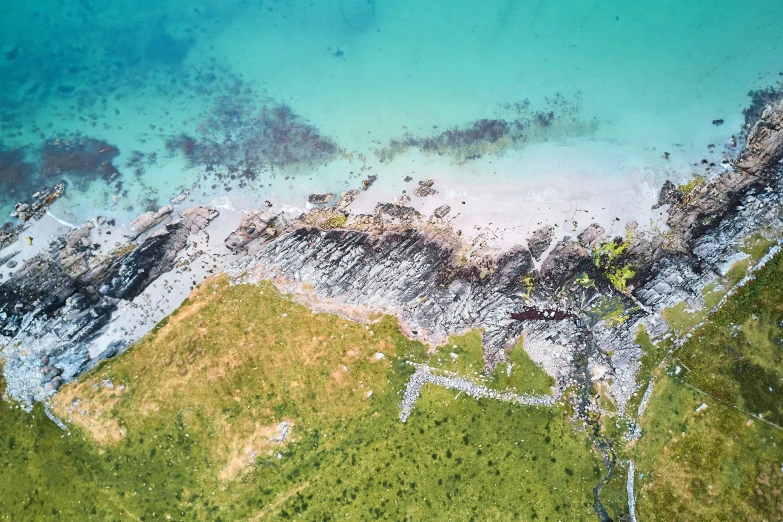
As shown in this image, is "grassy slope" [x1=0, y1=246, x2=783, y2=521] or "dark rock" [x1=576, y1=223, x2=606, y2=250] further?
"dark rock" [x1=576, y1=223, x2=606, y2=250]

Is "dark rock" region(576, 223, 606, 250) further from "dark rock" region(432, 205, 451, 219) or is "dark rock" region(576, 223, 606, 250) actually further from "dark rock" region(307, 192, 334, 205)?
"dark rock" region(307, 192, 334, 205)

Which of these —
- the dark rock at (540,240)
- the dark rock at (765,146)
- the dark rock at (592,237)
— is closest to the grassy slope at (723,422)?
the dark rock at (765,146)

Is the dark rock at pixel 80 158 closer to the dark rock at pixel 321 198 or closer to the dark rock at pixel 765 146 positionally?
the dark rock at pixel 321 198

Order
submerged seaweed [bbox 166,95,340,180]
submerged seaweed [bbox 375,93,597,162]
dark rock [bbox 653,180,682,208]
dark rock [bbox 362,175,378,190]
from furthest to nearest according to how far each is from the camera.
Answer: submerged seaweed [bbox 375,93,597,162] < submerged seaweed [bbox 166,95,340,180] < dark rock [bbox 362,175,378,190] < dark rock [bbox 653,180,682,208]

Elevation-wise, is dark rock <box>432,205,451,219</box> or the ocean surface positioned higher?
the ocean surface

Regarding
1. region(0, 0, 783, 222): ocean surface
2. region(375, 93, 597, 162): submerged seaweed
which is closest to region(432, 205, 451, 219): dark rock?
region(0, 0, 783, 222): ocean surface

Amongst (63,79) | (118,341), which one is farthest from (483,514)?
(63,79)

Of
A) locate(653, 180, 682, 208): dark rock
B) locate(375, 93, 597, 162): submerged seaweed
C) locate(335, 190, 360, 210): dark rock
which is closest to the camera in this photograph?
locate(653, 180, 682, 208): dark rock
